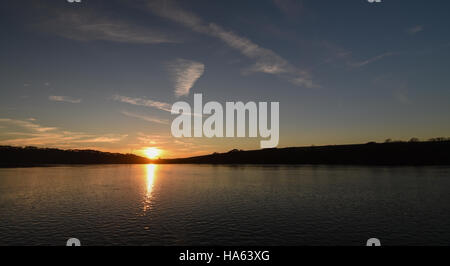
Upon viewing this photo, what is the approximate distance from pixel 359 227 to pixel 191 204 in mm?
35461

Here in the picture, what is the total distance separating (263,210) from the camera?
53.9 meters

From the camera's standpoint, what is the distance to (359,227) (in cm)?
4056

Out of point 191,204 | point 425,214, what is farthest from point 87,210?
point 425,214

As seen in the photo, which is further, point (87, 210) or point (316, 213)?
point (87, 210)
